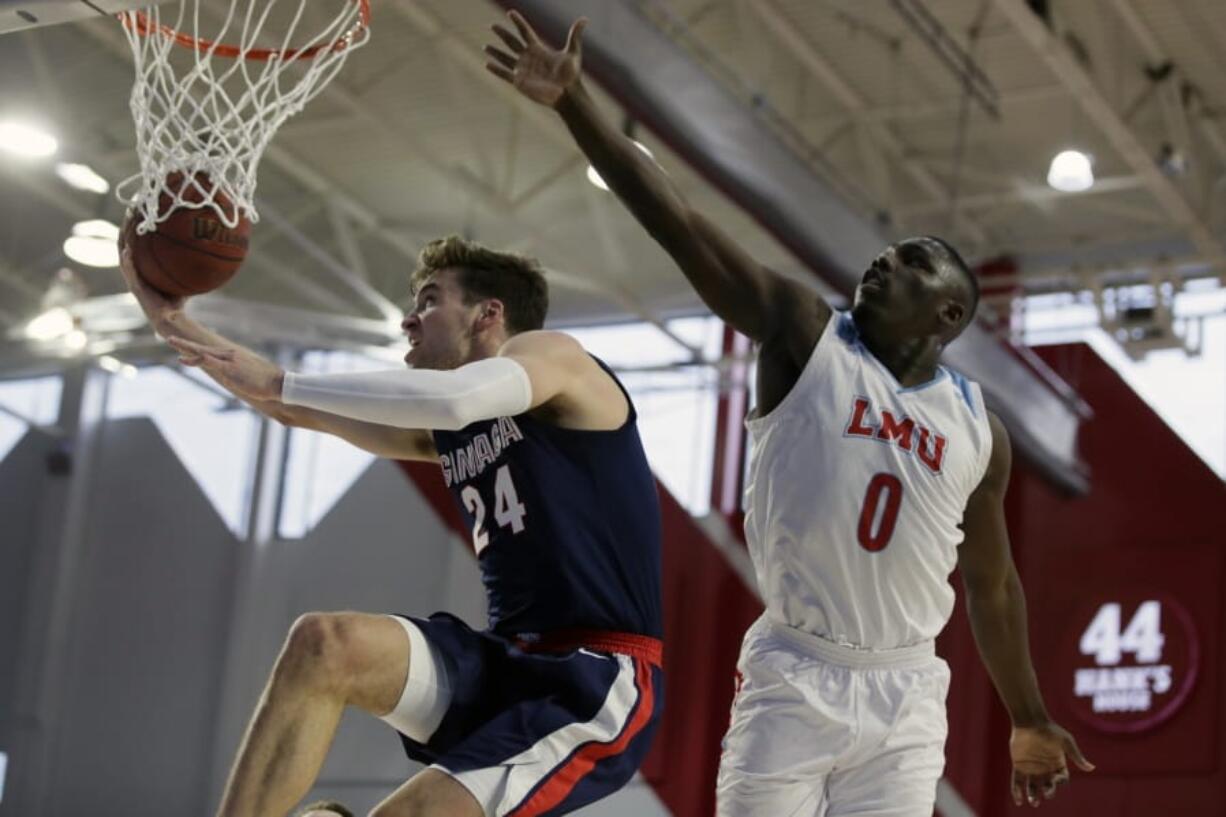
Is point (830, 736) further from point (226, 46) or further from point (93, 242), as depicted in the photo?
point (93, 242)

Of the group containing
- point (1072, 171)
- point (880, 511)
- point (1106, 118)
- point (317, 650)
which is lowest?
point (317, 650)

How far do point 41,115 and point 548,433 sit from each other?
1004cm

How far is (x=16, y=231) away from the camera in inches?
650

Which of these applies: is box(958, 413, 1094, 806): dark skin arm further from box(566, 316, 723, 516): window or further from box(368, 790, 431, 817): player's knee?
box(566, 316, 723, 516): window

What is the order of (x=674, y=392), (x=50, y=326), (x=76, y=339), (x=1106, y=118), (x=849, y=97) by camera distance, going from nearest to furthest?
(x=1106, y=118), (x=849, y=97), (x=50, y=326), (x=76, y=339), (x=674, y=392)

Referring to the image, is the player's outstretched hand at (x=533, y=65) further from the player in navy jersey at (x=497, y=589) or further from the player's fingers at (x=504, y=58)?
the player in navy jersey at (x=497, y=589)

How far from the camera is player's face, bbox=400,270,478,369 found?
439 centimetres

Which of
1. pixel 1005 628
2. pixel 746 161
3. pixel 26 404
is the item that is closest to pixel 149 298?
pixel 1005 628

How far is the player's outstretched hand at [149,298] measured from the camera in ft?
14.4

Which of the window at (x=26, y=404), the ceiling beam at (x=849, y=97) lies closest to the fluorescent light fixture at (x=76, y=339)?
the window at (x=26, y=404)

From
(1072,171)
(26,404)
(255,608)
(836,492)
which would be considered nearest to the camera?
(836,492)

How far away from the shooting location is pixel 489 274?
4.46 m

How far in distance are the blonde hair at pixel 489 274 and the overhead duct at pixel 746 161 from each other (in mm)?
3530

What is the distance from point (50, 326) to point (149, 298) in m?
10.8
